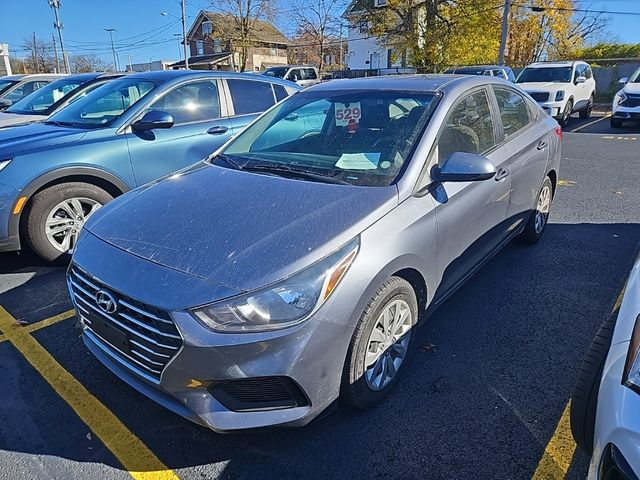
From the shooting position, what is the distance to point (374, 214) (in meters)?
2.27

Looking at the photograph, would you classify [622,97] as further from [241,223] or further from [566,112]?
[241,223]

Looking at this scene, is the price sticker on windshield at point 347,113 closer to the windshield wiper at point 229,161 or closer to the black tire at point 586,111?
the windshield wiper at point 229,161

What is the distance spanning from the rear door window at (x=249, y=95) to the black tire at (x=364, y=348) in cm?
376

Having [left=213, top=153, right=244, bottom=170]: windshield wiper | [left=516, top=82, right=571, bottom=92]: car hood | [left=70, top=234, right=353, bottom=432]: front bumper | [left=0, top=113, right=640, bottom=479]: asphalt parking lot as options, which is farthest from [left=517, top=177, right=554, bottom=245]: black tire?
[left=516, top=82, right=571, bottom=92]: car hood

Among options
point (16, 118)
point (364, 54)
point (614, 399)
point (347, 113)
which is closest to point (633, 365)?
point (614, 399)

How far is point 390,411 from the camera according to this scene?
2447 mm

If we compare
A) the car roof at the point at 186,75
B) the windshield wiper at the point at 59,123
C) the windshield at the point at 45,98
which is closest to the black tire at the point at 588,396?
the car roof at the point at 186,75

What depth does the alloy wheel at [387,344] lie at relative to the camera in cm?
230

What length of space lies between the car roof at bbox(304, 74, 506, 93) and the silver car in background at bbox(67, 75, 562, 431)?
0.8 inches

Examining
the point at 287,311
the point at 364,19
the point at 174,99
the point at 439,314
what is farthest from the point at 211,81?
the point at 364,19

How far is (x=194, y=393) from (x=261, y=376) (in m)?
0.31

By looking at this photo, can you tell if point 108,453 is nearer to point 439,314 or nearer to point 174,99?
point 439,314

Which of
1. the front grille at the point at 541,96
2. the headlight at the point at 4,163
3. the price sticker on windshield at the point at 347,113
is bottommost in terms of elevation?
the front grille at the point at 541,96

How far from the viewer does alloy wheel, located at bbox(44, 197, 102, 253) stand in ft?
13.6
